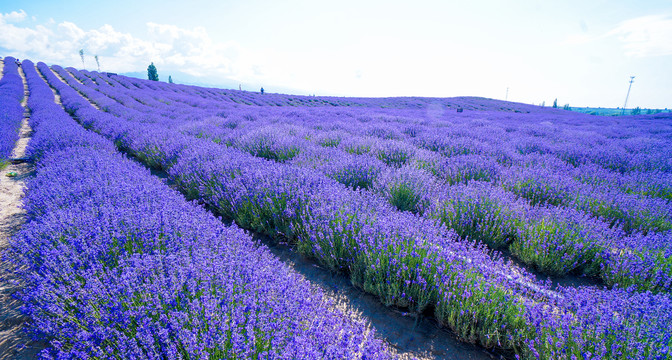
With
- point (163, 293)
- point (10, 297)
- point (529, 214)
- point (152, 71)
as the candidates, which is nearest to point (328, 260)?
point (163, 293)

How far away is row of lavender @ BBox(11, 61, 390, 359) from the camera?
1.21m

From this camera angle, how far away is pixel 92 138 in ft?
16.9

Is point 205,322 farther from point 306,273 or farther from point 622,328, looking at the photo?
point 622,328

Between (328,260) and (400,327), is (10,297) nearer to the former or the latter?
(328,260)

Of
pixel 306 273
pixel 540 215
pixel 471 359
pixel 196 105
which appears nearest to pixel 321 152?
pixel 306 273

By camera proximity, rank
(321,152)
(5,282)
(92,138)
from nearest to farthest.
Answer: (5,282)
(321,152)
(92,138)

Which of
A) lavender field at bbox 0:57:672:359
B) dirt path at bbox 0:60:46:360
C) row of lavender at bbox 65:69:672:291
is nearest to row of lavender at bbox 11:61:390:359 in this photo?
lavender field at bbox 0:57:672:359

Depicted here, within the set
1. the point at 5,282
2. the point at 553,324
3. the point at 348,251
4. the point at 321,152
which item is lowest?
the point at 5,282

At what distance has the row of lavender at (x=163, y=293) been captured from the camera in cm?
121

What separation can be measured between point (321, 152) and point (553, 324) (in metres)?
3.79

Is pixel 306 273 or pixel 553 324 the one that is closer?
pixel 553 324

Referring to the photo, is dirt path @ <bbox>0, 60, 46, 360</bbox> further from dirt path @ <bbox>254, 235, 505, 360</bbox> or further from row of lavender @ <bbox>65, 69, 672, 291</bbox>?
row of lavender @ <bbox>65, 69, 672, 291</bbox>

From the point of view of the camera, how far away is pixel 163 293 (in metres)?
1.35

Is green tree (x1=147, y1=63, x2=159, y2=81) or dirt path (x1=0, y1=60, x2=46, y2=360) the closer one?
dirt path (x1=0, y1=60, x2=46, y2=360)
